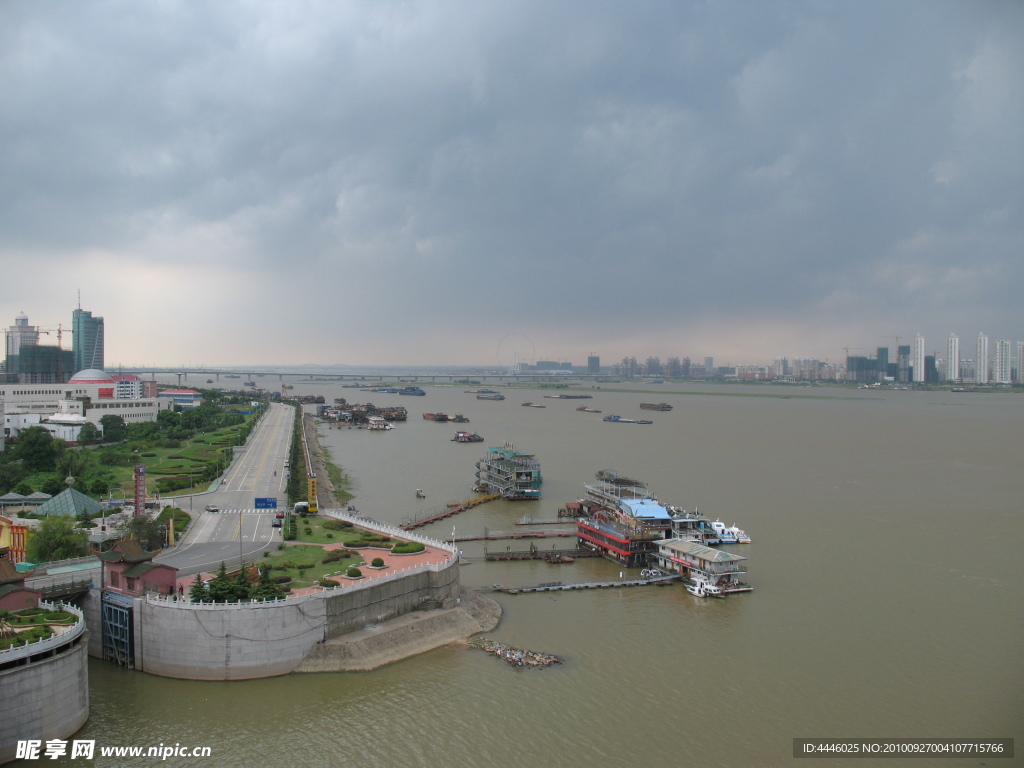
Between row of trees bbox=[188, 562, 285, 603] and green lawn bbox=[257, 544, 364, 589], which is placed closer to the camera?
row of trees bbox=[188, 562, 285, 603]

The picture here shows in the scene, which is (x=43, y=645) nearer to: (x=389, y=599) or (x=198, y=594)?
(x=198, y=594)

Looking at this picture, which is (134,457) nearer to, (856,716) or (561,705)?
(561,705)

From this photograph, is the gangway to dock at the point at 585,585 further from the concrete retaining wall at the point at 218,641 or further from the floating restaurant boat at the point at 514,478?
the floating restaurant boat at the point at 514,478

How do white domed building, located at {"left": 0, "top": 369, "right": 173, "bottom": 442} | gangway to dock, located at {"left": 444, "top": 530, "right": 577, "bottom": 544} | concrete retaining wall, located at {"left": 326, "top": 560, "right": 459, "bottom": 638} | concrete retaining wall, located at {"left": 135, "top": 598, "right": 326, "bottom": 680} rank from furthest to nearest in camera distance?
white domed building, located at {"left": 0, "top": 369, "right": 173, "bottom": 442}
gangway to dock, located at {"left": 444, "top": 530, "right": 577, "bottom": 544}
concrete retaining wall, located at {"left": 326, "top": 560, "right": 459, "bottom": 638}
concrete retaining wall, located at {"left": 135, "top": 598, "right": 326, "bottom": 680}

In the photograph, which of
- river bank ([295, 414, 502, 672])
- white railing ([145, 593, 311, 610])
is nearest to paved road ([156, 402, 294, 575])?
white railing ([145, 593, 311, 610])

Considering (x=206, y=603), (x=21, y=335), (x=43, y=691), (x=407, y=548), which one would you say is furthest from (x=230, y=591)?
(x=21, y=335)

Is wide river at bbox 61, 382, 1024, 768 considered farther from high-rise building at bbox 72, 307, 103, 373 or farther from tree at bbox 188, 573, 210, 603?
high-rise building at bbox 72, 307, 103, 373

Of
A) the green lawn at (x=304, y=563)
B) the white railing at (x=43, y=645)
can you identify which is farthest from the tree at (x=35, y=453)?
the white railing at (x=43, y=645)
